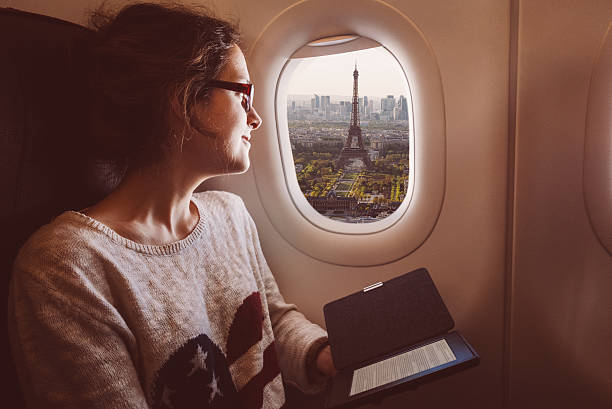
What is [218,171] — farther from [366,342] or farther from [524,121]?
[524,121]

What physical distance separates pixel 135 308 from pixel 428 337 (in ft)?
2.23

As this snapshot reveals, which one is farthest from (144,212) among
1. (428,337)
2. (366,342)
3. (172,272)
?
(428,337)

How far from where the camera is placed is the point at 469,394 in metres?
1.23

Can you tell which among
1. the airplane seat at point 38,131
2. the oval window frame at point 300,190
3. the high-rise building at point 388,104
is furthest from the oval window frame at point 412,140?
the airplane seat at point 38,131

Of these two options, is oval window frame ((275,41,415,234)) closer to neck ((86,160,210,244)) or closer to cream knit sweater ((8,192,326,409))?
cream knit sweater ((8,192,326,409))

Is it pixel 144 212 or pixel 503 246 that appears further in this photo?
pixel 503 246

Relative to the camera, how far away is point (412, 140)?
3.92ft

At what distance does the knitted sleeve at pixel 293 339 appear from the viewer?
1075 millimetres

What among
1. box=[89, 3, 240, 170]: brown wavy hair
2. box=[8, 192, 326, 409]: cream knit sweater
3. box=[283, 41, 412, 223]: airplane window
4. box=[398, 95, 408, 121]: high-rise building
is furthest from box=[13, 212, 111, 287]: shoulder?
box=[398, 95, 408, 121]: high-rise building

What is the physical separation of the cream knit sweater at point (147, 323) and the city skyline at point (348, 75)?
546 mm

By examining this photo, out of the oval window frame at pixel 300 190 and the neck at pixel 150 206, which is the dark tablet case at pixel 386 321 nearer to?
the oval window frame at pixel 300 190

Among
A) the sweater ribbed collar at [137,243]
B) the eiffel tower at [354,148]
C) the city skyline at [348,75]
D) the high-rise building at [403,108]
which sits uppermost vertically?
the city skyline at [348,75]

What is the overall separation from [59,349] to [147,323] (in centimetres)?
15

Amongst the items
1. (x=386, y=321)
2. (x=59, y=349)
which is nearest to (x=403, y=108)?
(x=386, y=321)
